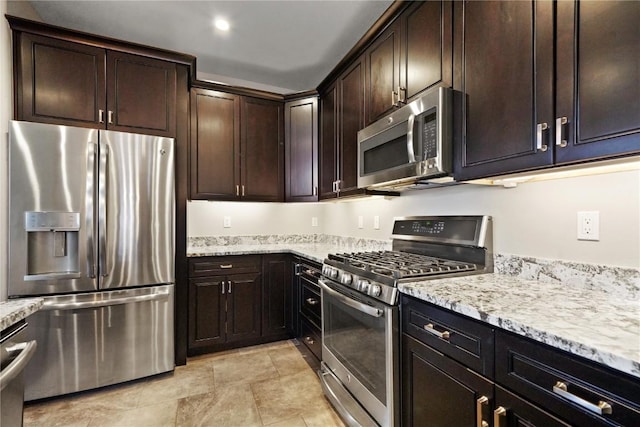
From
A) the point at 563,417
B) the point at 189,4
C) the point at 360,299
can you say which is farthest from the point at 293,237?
the point at 563,417

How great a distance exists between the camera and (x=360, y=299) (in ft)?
5.41

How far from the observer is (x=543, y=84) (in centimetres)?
114

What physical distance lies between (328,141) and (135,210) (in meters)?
1.69

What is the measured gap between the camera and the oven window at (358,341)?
1503mm

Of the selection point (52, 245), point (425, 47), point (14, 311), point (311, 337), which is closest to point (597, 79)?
point (425, 47)

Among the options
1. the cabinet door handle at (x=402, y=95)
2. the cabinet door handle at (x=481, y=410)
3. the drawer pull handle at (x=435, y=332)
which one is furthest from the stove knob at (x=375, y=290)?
the cabinet door handle at (x=402, y=95)

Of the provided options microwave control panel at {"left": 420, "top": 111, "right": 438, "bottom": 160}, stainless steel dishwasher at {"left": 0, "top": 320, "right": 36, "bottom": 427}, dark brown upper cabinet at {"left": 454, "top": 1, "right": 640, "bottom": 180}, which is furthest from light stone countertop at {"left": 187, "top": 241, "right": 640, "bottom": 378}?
stainless steel dishwasher at {"left": 0, "top": 320, "right": 36, "bottom": 427}

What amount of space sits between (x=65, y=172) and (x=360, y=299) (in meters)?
2.12

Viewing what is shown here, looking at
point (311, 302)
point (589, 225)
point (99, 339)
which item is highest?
point (589, 225)

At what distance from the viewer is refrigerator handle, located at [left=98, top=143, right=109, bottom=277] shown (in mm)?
2160

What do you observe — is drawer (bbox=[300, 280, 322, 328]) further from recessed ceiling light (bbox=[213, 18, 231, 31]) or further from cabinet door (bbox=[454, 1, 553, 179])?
recessed ceiling light (bbox=[213, 18, 231, 31])

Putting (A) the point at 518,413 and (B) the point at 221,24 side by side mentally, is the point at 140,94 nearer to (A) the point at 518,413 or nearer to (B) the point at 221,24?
(B) the point at 221,24

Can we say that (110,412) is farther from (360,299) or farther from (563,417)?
(563,417)

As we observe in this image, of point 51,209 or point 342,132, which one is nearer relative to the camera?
point 51,209
